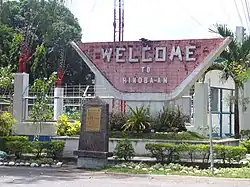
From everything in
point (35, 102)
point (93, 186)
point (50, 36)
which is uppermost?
point (50, 36)

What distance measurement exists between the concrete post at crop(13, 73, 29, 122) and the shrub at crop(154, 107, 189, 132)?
7.02 metres

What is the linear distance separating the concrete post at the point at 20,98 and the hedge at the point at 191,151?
8836mm

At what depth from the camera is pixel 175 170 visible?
52.1 ft

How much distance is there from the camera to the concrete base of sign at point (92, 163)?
16438mm

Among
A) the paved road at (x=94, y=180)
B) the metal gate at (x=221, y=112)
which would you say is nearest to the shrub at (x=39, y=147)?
the paved road at (x=94, y=180)

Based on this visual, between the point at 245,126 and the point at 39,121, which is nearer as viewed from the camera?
the point at 39,121

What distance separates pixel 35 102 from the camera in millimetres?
23344

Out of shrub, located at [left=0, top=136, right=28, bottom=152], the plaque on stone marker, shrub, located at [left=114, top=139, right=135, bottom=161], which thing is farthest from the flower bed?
shrub, located at [left=114, top=139, right=135, bottom=161]

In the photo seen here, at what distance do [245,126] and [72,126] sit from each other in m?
13.1

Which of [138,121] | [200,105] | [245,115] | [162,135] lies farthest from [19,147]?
[245,115]

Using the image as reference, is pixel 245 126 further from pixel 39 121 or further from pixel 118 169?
pixel 118 169

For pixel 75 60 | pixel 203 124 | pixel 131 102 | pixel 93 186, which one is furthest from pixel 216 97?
pixel 93 186

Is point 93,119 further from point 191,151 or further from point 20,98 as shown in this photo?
point 20,98

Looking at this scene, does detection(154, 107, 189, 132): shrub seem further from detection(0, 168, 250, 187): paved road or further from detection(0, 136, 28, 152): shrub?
detection(0, 168, 250, 187): paved road
